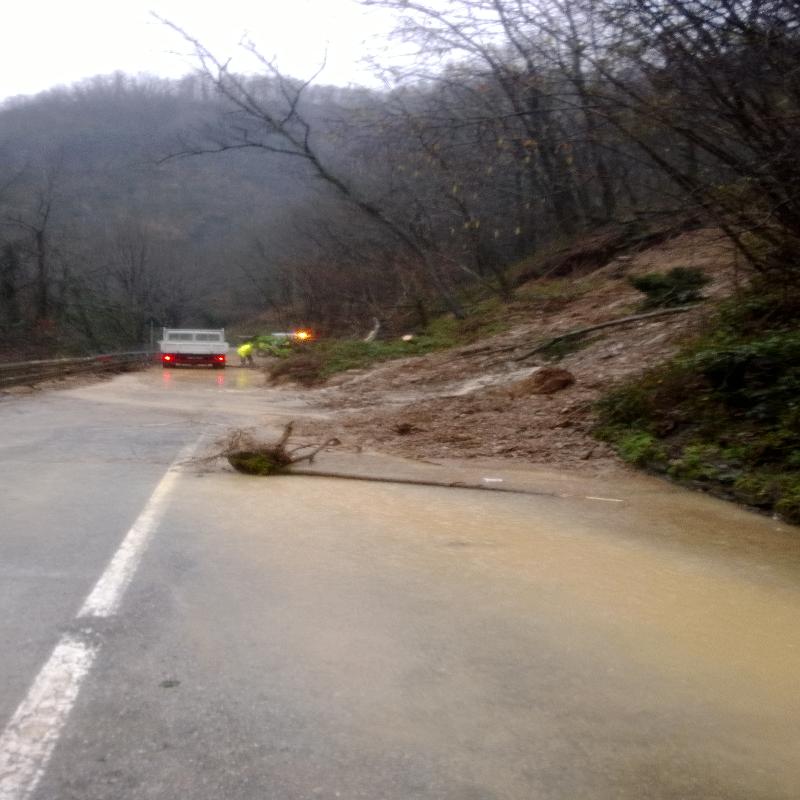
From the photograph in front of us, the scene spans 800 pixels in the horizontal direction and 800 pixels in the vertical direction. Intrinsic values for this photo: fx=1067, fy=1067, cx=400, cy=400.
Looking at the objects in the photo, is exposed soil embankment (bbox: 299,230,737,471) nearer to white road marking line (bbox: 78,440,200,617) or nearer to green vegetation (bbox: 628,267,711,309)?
green vegetation (bbox: 628,267,711,309)

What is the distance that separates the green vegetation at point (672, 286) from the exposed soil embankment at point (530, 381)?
33 cm

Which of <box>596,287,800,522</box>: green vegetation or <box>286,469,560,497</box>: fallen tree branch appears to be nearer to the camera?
<box>596,287,800,522</box>: green vegetation

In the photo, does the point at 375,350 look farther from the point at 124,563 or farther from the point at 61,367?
the point at 124,563

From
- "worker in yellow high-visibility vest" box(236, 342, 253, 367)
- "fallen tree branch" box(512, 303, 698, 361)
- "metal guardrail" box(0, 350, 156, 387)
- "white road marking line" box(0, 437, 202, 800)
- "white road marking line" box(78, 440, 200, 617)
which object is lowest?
"worker in yellow high-visibility vest" box(236, 342, 253, 367)

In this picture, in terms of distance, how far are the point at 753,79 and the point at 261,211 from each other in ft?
328

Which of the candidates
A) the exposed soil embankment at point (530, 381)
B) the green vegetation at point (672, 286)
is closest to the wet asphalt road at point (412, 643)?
the exposed soil embankment at point (530, 381)

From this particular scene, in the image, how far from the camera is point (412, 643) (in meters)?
5.92

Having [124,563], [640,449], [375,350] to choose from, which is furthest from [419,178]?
[124,563]

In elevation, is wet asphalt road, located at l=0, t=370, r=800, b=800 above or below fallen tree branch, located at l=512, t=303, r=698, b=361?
below

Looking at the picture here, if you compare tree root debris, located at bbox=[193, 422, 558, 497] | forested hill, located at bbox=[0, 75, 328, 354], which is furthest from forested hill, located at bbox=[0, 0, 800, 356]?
tree root debris, located at bbox=[193, 422, 558, 497]

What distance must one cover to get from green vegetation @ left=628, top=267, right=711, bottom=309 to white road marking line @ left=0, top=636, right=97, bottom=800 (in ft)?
57.7

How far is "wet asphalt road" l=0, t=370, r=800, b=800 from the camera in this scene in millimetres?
4344

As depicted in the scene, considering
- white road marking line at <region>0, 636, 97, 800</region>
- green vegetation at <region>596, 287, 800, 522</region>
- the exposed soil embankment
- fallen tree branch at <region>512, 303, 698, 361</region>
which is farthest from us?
fallen tree branch at <region>512, 303, 698, 361</region>

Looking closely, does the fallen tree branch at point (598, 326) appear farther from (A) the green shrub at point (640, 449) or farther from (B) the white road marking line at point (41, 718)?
(B) the white road marking line at point (41, 718)
